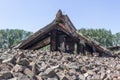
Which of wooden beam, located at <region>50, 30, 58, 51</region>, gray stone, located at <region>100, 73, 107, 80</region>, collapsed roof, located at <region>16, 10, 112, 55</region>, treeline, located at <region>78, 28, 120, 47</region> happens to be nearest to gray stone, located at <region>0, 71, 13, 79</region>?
gray stone, located at <region>100, 73, 107, 80</region>

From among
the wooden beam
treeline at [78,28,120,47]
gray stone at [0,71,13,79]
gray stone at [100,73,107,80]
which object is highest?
treeline at [78,28,120,47]

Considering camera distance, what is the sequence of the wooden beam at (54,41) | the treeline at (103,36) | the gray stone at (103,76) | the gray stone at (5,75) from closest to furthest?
1. the gray stone at (5,75)
2. the gray stone at (103,76)
3. the wooden beam at (54,41)
4. the treeline at (103,36)

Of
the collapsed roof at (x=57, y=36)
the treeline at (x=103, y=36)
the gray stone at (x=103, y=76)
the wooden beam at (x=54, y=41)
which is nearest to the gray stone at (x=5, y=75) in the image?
the gray stone at (x=103, y=76)

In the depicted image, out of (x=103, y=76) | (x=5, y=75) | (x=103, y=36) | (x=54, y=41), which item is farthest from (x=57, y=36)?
(x=103, y=36)

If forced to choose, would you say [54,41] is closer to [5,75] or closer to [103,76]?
[103,76]

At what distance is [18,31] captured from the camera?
56.2 m

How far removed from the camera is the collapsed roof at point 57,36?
9578 millimetres

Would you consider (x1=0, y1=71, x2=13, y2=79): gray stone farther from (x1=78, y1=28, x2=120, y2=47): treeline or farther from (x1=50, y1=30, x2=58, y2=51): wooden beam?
(x1=78, y1=28, x2=120, y2=47): treeline

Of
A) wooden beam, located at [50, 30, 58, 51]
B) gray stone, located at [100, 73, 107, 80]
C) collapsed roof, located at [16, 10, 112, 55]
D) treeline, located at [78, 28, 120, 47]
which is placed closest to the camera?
gray stone, located at [100, 73, 107, 80]

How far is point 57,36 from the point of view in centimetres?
988

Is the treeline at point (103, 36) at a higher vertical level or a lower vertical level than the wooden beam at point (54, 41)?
higher

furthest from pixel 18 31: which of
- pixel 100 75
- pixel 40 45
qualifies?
pixel 100 75

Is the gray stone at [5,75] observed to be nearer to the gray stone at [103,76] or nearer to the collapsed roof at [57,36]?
the gray stone at [103,76]

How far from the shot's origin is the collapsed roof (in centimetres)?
958
